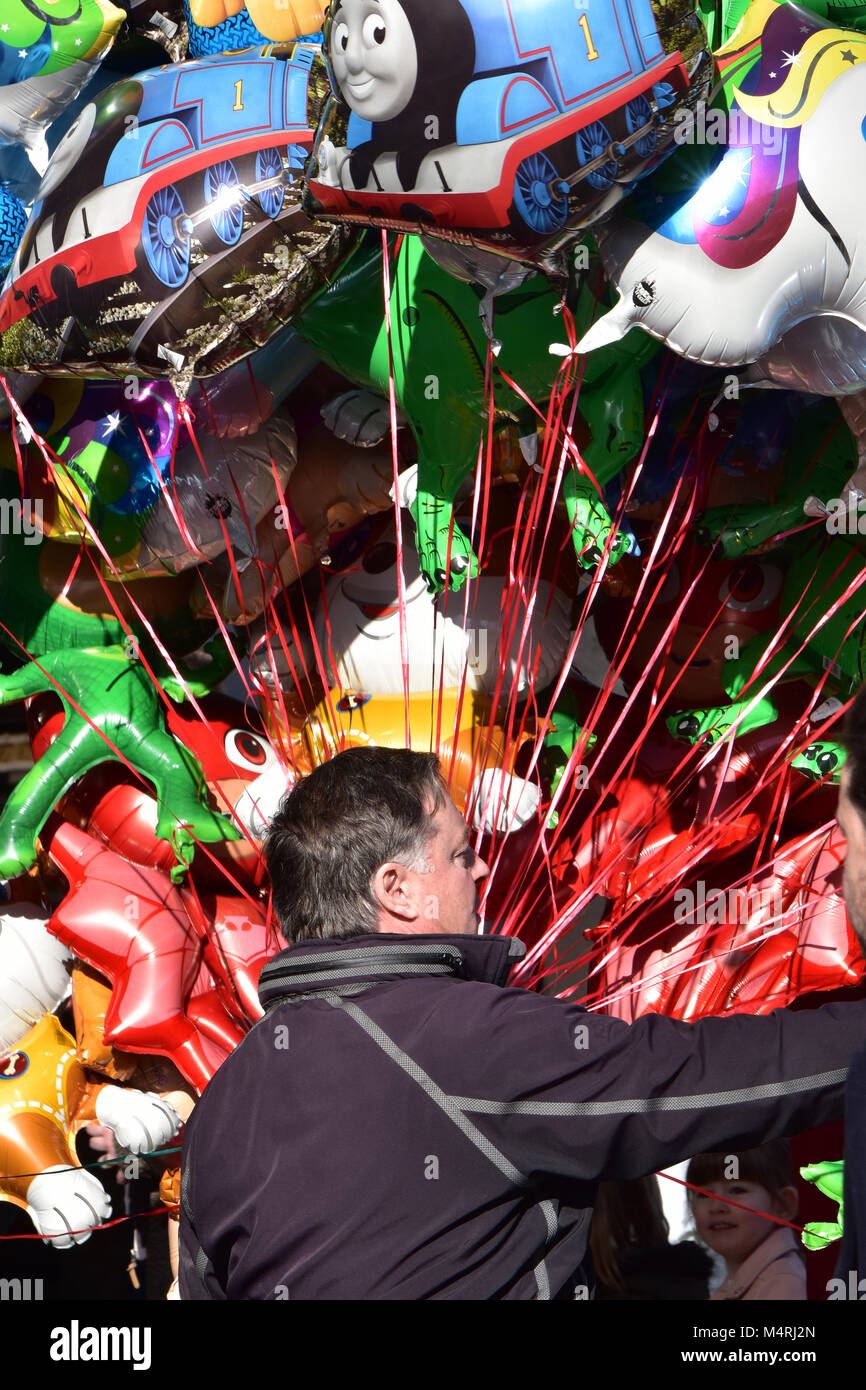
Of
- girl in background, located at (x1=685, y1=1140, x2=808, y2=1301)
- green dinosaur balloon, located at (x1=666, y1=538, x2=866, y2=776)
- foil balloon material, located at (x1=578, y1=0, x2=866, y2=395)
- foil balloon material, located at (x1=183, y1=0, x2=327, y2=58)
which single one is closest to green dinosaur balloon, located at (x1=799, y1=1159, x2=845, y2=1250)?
girl in background, located at (x1=685, y1=1140, x2=808, y2=1301)

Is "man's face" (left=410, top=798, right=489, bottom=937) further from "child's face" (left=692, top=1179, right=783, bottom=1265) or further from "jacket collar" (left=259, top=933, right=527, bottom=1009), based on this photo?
"child's face" (left=692, top=1179, right=783, bottom=1265)

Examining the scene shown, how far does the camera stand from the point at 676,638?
5.71 ft

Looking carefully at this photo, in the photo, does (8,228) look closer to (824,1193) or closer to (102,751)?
(102,751)

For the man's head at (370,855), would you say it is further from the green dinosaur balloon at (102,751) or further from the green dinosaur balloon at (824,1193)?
the green dinosaur balloon at (824,1193)

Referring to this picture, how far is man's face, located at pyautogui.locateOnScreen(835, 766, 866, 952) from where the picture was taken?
0.77 m

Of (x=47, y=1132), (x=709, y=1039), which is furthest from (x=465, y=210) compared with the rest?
(x=47, y=1132)

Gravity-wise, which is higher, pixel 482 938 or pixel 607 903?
pixel 607 903

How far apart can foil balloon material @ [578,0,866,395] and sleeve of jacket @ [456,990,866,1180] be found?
27.8 inches

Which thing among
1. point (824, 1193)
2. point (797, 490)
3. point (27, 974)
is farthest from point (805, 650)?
point (27, 974)

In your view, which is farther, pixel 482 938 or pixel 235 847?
pixel 235 847

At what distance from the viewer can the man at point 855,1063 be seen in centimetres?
72

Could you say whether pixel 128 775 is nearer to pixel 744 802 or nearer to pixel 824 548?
pixel 744 802

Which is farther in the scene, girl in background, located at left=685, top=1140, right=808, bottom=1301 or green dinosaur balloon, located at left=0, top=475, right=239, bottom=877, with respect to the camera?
green dinosaur balloon, located at left=0, top=475, right=239, bottom=877
